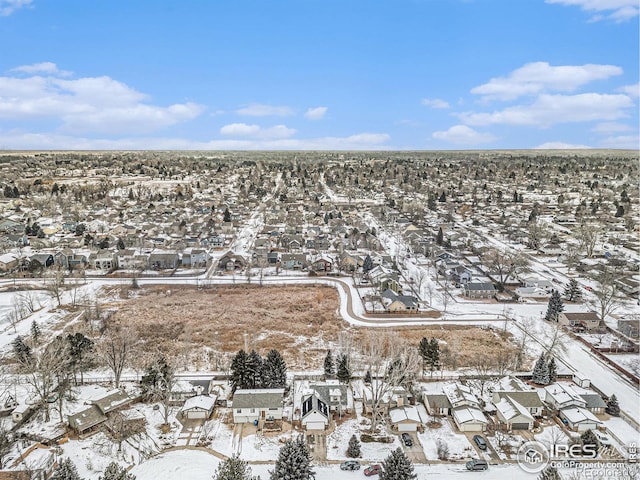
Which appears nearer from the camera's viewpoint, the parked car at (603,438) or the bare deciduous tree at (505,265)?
the parked car at (603,438)

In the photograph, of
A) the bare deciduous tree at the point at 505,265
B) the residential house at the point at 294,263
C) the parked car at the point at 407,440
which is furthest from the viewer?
the residential house at the point at 294,263

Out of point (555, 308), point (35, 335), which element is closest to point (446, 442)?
point (555, 308)

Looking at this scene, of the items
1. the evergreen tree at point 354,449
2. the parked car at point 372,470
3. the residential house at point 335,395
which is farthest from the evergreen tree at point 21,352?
the parked car at point 372,470

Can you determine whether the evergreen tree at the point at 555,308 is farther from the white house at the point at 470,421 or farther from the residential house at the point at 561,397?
the white house at the point at 470,421

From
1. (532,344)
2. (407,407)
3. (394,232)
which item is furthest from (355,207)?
(407,407)

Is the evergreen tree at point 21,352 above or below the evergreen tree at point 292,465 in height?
below

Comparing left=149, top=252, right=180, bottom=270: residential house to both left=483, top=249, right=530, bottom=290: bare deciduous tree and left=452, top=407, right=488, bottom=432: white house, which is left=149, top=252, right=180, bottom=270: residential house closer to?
left=483, top=249, right=530, bottom=290: bare deciduous tree

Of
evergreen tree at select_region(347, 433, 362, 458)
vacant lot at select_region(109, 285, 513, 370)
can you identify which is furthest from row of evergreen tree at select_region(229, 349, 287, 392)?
evergreen tree at select_region(347, 433, 362, 458)
